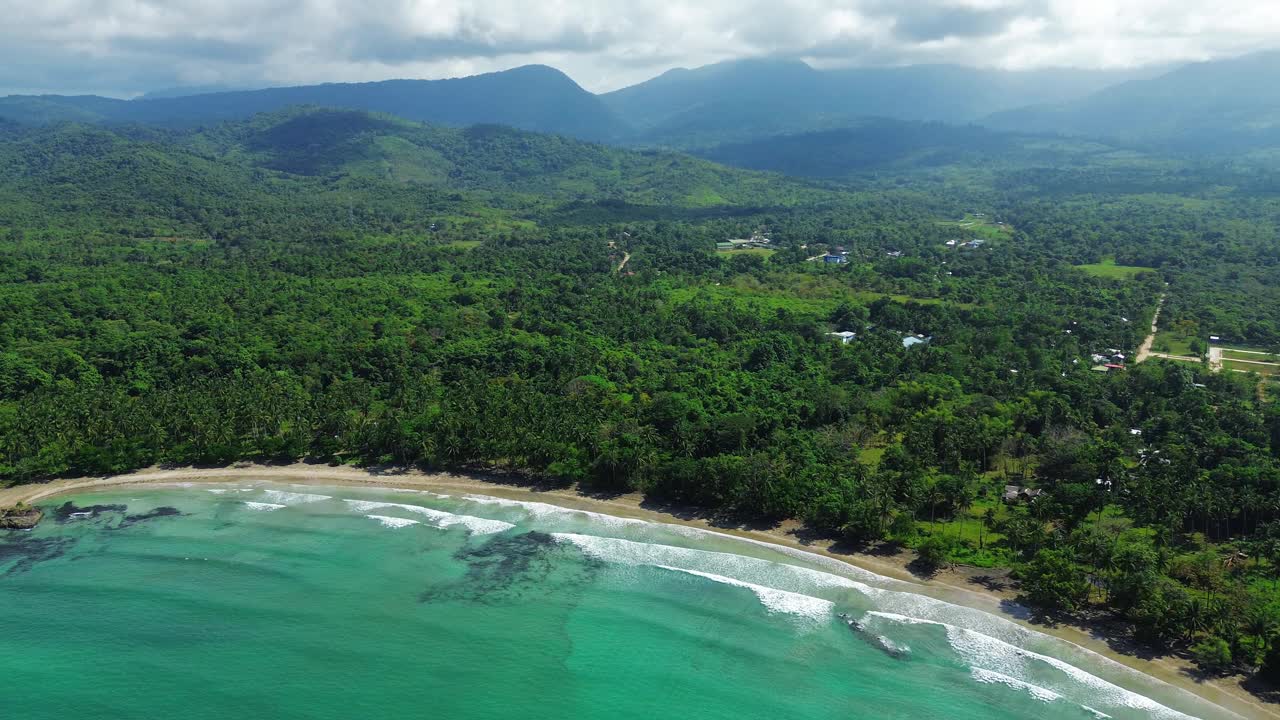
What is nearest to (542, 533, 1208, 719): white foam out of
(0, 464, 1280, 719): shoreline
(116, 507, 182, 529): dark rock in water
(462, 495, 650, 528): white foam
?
(0, 464, 1280, 719): shoreline

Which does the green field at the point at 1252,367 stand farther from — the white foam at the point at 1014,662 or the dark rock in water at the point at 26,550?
the dark rock in water at the point at 26,550

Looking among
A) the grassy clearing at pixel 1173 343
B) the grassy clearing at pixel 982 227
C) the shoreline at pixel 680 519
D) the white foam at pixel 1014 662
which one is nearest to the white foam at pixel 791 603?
the white foam at pixel 1014 662

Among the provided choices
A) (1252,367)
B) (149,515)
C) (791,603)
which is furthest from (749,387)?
(1252,367)

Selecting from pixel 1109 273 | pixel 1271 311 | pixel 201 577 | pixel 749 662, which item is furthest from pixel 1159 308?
pixel 201 577

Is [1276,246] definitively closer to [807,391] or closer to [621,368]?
[807,391]

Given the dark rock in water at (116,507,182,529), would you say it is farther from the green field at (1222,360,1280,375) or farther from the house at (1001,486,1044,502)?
the green field at (1222,360,1280,375)

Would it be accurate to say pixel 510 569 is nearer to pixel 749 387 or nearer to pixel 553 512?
pixel 553 512
